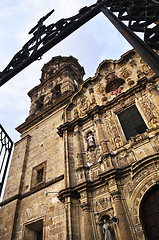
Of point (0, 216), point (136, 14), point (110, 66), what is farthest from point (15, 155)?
point (136, 14)

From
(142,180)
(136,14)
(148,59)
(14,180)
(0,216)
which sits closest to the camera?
(148,59)

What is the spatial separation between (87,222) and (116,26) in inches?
270

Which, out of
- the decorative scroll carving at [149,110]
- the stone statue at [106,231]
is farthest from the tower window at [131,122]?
the stone statue at [106,231]

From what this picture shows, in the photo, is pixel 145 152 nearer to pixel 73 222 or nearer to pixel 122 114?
pixel 122 114

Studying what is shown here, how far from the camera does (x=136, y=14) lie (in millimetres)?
3227

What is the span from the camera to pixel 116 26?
10.1ft

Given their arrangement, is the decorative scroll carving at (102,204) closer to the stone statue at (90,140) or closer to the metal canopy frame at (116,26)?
the stone statue at (90,140)

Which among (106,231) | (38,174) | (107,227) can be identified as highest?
(38,174)

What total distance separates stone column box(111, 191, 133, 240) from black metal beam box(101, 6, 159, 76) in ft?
19.2

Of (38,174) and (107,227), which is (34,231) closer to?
(38,174)

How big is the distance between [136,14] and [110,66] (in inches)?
393

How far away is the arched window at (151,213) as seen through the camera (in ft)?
20.0

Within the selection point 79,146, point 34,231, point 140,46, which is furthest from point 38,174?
point 140,46

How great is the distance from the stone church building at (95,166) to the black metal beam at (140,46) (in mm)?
5303
